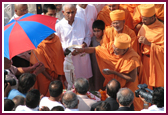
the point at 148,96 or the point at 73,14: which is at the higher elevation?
the point at 73,14

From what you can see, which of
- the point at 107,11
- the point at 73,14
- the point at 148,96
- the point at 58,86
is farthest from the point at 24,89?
the point at 107,11

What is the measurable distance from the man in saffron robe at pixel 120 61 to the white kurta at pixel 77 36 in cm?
93

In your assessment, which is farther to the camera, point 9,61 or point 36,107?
point 9,61

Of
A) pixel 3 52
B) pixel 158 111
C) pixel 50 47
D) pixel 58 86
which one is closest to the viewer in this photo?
pixel 158 111

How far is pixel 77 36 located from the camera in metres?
7.88

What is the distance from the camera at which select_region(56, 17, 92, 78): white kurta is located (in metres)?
7.83

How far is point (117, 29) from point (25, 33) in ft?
7.51

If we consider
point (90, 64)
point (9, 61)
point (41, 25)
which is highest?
point (41, 25)

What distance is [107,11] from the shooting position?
8.23m

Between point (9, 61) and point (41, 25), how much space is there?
903 millimetres

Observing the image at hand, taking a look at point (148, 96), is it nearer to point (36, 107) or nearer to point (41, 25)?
point (36, 107)

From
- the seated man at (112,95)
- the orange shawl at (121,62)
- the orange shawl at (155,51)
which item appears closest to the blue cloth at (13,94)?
the seated man at (112,95)

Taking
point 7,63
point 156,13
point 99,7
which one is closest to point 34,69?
point 7,63

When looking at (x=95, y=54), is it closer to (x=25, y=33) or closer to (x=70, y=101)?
(x=25, y=33)
